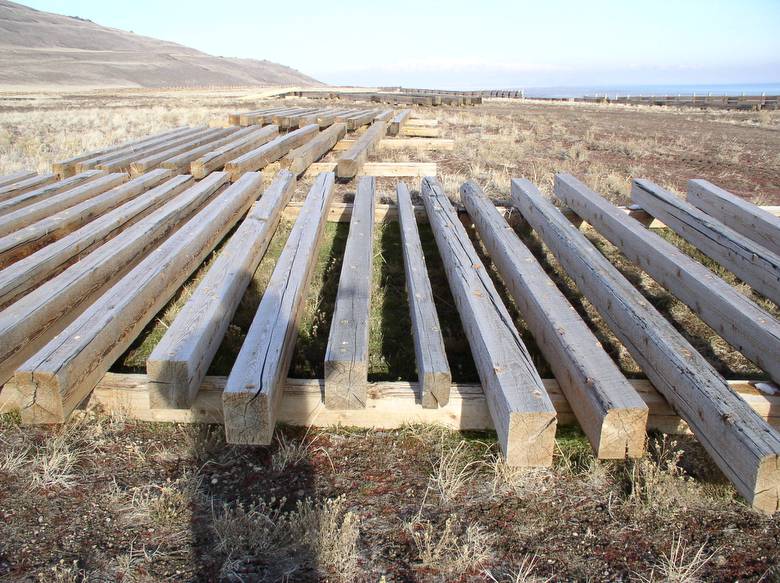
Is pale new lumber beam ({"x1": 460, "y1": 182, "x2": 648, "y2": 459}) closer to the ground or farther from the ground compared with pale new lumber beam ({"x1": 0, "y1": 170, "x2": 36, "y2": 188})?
closer to the ground

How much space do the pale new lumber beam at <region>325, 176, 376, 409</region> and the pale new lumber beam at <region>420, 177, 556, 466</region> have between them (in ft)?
1.67

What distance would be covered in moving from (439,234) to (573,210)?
168 cm

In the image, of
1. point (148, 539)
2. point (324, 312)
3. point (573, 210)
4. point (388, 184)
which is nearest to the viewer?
point (148, 539)

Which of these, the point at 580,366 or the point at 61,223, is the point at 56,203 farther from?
the point at 580,366

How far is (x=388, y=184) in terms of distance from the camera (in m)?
7.92

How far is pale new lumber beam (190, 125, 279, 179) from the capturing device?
6145mm

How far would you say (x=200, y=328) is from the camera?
2.73 m

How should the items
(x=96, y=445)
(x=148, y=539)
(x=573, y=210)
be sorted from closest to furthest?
(x=148, y=539) < (x=96, y=445) < (x=573, y=210)

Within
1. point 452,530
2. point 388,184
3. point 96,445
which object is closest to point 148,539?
point 96,445

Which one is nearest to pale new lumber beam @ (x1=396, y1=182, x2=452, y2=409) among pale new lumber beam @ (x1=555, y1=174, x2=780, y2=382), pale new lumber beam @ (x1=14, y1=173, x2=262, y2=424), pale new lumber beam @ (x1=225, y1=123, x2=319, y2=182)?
pale new lumber beam @ (x1=14, y1=173, x2=262, y2=424)

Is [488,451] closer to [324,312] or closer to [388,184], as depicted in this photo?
[324,312]

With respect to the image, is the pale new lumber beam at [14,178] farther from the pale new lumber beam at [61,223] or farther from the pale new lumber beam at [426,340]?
the pale new lumber beam at [426,340]

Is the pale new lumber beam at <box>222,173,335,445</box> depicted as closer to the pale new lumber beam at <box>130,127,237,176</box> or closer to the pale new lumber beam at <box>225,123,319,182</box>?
the pale new lumber beam at <box>225,123,319,182</box>

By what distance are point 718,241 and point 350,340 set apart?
2.95 m
